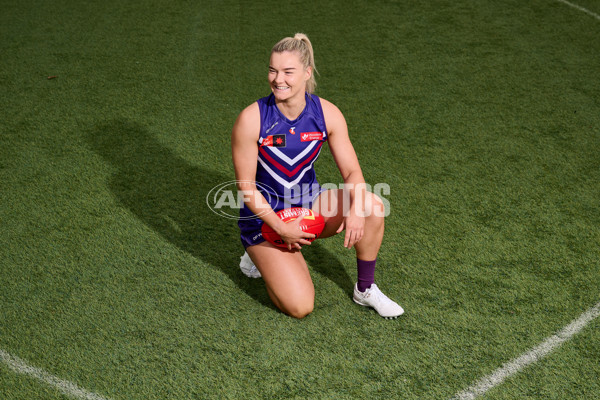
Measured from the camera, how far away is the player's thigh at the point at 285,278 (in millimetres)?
3053

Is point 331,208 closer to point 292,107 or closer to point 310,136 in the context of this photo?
point 310,136

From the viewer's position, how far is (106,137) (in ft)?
15.8

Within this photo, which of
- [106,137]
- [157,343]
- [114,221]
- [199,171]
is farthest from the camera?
[106,137]

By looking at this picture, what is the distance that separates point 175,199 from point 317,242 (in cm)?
107

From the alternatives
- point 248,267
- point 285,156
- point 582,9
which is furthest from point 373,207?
point 582,9

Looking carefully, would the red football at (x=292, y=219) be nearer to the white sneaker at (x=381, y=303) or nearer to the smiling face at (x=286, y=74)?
the white sneaker at (x=381, y=303)

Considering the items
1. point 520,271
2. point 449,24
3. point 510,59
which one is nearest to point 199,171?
point 520,271

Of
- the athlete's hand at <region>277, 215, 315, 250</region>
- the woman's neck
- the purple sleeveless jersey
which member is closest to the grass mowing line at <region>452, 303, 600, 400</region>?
the athlete's hand at <region>277, 215, 315, 250</region>

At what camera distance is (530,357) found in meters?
2.89

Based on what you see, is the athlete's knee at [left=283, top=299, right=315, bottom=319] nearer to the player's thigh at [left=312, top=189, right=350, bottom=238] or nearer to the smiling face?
the player's thigh at [left=312, top=189, right=350, bottom=238]

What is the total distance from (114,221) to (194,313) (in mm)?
1059

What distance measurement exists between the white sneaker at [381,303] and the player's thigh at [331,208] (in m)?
0.37

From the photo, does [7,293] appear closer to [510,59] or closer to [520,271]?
[520,271]

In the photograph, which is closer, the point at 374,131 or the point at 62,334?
the point at 62,334
